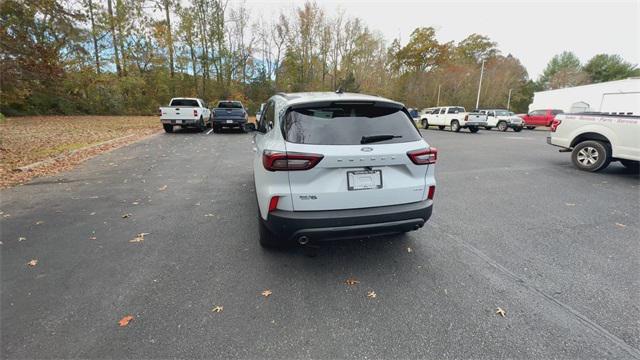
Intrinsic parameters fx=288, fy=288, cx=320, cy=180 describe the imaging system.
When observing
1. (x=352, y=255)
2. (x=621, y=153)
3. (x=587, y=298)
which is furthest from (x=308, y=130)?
(x=621, y=153)

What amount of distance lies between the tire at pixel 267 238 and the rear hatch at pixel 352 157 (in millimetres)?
731

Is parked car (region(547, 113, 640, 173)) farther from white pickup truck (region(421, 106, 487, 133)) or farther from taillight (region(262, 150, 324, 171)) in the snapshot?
white pickup truck (region(421, 106, 487, 133))

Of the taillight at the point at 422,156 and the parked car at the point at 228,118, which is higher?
the parked car at the point at 228,118

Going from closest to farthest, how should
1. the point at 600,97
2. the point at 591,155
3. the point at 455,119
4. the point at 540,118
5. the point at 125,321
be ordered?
the point at 125,321 → the point at 591,155 → the point at 455,119 → the point at 540,118 → the point at 600,97

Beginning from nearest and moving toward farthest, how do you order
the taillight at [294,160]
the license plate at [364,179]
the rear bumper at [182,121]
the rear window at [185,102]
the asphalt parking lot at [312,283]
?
1. the asphalt parking lot at [312,283]
2. the taillight at [294,160]
3. the license plate at [364,179]
4. the rear bumper at [182,121]
5. the rear window at [185,102]

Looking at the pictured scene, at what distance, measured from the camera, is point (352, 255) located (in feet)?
10.7

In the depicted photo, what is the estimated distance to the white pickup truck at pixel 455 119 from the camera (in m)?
19.1

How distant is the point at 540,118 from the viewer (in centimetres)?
2467

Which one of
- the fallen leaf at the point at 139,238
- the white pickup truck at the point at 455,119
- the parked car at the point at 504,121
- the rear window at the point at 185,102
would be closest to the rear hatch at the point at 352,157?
the fallen leaf at the point at 139,238

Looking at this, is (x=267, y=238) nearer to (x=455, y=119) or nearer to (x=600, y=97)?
(x=455, y=119)

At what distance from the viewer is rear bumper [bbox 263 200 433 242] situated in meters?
2.58

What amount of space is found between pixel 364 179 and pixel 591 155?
800 cm

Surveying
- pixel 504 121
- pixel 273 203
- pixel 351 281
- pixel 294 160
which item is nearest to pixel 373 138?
pixel 294 160

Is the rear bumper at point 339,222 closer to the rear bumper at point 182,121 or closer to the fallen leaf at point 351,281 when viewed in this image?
the fallen leaf at point 351,281
